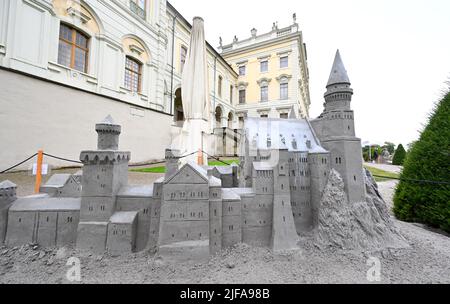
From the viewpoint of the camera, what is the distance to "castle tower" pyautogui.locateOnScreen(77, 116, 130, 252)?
381 centimetres

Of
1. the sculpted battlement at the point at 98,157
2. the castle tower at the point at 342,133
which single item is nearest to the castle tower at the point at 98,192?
the sculpted battlement at the point at 98,157

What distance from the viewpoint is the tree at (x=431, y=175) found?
5.81 meters

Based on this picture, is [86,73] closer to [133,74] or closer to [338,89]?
[133,74]

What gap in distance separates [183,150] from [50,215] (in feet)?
14.0

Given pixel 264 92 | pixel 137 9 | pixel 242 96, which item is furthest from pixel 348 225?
pixel 242 96

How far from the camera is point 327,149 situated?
470 cm

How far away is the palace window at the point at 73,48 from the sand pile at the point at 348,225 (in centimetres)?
1475

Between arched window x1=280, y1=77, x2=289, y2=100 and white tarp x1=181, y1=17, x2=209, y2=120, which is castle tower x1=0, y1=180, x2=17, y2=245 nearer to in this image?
white tarp x1=181, y1=17, x2=209, y2=120

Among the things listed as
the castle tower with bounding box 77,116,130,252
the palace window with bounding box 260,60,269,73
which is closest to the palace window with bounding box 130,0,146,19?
the castle tower with bounding box 77,116,130,252

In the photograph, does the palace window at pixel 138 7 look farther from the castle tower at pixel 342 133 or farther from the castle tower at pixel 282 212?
the castle tower at pixel 282 212

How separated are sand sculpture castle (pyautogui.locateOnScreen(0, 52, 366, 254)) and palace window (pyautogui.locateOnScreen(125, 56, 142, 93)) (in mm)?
12040

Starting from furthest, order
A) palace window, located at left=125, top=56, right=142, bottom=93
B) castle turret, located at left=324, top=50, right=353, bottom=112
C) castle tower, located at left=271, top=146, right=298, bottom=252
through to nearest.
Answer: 1. palace window, located at left=125, top=56, right=142, bottom=93
2. castle turret, located at left=324, top=50, right=353, bottom=112
3. castle tower, located at left=271, top=146, right=298, bottom=252

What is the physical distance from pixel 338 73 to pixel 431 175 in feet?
16.4
